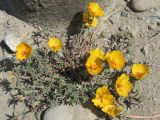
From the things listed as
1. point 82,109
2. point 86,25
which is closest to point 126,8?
point 86,25

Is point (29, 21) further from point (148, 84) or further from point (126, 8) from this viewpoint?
point (148, 84)

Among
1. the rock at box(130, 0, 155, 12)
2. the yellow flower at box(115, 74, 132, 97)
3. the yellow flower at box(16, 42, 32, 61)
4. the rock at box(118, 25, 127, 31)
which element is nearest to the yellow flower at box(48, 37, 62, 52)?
the yellow flower at box(16, 42, 32, 61)

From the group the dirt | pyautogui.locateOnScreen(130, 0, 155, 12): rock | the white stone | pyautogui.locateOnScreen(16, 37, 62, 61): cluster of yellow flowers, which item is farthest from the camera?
pyautogui.locateOnScreen(130, 0, 155, 12): rock

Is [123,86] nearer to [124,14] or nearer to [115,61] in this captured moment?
[115,61]

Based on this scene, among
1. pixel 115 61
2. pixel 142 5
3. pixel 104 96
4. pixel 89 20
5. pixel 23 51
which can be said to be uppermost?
pixel 142 5

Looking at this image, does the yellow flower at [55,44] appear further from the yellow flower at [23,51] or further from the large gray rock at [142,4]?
the large gray rock at [142,4]

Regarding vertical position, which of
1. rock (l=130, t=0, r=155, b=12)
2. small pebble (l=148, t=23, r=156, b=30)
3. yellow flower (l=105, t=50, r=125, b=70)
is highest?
rock (l=130, t=0, r=155, b=12)

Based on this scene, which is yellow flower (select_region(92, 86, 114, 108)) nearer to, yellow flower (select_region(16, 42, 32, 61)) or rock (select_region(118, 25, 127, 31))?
yellow flower (select_region(16, 42, 32, 61))

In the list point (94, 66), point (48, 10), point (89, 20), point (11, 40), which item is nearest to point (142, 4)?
point (89, 20)
